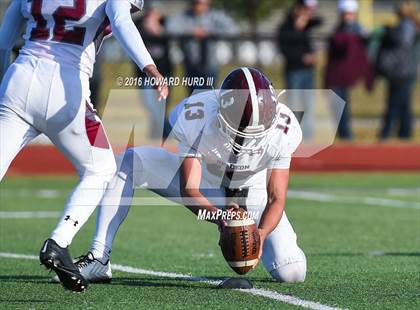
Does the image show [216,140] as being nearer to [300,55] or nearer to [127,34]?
[127,34]

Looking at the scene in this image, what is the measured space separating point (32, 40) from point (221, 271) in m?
1.94

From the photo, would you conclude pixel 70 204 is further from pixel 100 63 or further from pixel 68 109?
pixel 100 63

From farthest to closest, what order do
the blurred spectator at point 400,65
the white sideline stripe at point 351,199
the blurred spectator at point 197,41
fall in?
the blurred spectator at point 400,65
the blurred spectator at point 197,41
the white sideline stripe at point 351,199

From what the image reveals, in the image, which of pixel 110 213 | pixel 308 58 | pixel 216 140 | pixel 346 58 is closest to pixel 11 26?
pixel 110 213

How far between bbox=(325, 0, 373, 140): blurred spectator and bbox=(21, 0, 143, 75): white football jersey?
354 inches

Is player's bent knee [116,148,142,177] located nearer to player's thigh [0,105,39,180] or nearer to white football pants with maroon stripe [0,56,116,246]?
white football pants with maroon stripe [0,56,116,246]

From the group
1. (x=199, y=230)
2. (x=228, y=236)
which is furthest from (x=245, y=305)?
(x=199, y=230)

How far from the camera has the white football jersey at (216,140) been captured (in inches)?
234

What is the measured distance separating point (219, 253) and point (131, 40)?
258cm

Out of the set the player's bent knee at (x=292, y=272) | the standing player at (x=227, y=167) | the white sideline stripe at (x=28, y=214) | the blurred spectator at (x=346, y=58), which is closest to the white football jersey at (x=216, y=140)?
the standing player at (x=227, y=167)

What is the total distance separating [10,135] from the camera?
5629 millimetres

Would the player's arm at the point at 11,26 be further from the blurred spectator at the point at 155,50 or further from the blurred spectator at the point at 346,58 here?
the blurred spectator at the point at 346,58

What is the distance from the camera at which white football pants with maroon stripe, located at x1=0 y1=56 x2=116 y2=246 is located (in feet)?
18.6

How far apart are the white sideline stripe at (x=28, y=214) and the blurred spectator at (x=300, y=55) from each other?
4713 mm
